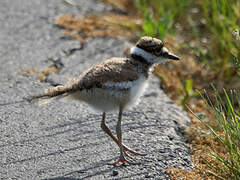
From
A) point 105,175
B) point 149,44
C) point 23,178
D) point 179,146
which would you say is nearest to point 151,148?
point 179,146

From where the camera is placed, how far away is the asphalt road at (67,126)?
141 inches

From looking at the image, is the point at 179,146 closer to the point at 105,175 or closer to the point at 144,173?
the point at 144,173

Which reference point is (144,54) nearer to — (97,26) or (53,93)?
(53,93)

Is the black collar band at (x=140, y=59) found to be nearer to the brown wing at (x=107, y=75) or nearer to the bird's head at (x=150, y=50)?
the bird's head at (x=150, y=50)

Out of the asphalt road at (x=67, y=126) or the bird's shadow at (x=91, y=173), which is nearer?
the bird's shadow at (x=91, y=173)

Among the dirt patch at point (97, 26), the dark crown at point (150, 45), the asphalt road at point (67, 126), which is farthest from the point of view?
the dirt patch at point (97, 26)

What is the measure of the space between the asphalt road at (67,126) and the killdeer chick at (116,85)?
7.2 inches

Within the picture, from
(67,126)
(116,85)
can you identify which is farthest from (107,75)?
(67,126)

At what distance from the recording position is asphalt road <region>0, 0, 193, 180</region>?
11.7 feet

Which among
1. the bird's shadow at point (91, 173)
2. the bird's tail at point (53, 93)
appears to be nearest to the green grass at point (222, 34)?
the bird's tail at point (53, 93)

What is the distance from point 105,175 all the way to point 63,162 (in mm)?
385

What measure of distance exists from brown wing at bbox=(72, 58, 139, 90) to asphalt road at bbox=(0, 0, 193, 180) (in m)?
0.58

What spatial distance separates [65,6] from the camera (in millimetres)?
6891

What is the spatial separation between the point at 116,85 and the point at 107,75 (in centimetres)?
11
